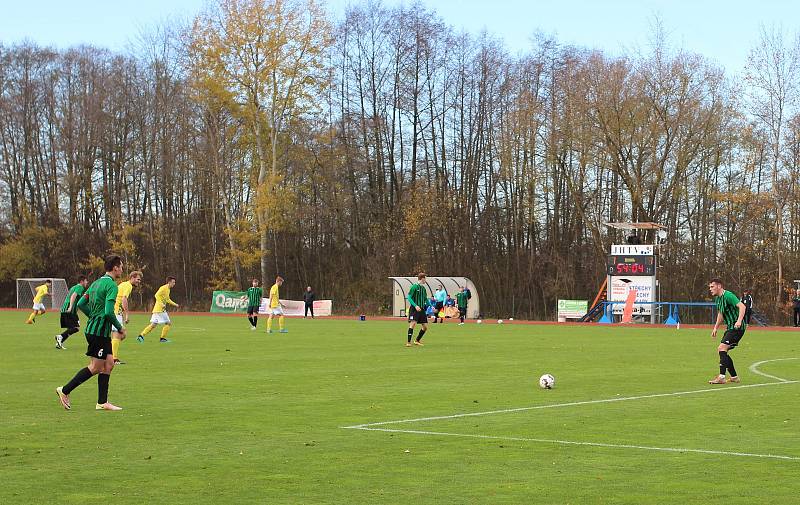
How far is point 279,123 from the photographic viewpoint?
6694 cm

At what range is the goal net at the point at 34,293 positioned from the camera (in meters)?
74.8

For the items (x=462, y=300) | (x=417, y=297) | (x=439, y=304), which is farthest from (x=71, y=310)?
(x=462, y=300)

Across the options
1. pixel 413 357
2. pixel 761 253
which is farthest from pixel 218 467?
pixel 761 253


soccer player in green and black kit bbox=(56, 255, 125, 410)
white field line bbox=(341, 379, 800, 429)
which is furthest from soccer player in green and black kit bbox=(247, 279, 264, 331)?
soccer player in green and black kit bbox=(56, 255, 125, 410)

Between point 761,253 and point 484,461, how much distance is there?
51163 mm

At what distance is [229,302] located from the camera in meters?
68.6

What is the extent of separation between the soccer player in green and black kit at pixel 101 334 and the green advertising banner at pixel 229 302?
52661 mm

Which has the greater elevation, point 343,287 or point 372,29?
point 372,29

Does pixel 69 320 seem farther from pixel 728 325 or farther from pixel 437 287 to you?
pixel 437 287

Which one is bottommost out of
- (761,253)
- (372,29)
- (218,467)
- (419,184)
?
(218,467)

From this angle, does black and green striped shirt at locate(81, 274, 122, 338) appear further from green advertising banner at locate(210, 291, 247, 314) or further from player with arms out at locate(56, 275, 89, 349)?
green advertising banner at locate(210, 291, 247, 314)

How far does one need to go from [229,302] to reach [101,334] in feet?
179

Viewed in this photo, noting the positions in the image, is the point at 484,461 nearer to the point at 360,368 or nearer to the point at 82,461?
the point at 82,461

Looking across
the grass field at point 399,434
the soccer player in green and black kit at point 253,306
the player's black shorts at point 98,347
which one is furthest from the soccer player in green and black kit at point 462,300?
the player's black shorts at point 98,347
